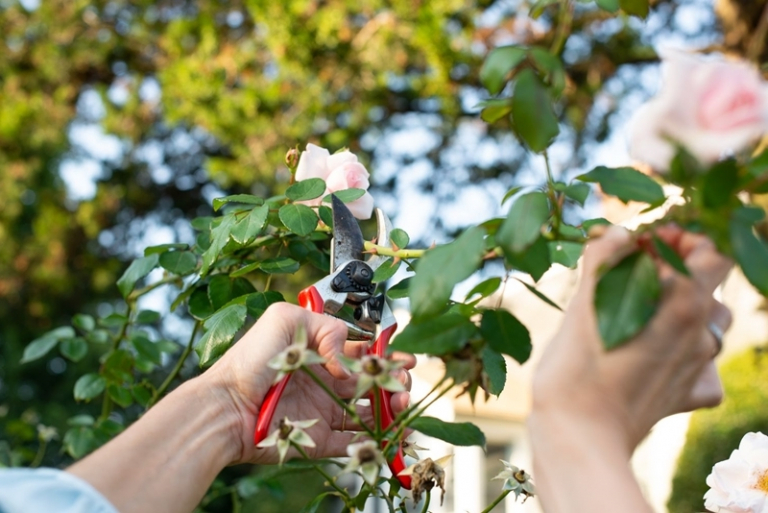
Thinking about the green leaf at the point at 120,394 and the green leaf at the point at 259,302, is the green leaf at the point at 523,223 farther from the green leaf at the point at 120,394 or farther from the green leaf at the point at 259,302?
the green leaf at the point at 120,394

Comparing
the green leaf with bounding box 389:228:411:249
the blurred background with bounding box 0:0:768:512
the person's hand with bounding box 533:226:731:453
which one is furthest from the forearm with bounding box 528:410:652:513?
the blurred background with bounding box 0:0:768:512

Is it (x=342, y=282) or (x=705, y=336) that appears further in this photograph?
(x=342, y=282)

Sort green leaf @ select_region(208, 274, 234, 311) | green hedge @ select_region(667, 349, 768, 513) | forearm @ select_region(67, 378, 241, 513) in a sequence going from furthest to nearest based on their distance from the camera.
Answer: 1. green hedge @ select_region(667, 349, 768, 513)
2. green leaf @ select_region(208, 274, 234, 311)
3. forearm @ select_region(67, 378, 241, 513)

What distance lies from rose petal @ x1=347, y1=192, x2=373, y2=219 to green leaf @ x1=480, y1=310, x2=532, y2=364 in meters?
0.52

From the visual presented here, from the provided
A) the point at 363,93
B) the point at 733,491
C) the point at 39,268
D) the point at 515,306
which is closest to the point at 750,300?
the point at 515,306

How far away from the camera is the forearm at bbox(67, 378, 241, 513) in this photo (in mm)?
926

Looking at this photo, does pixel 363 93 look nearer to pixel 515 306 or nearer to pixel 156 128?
pixel 515 306

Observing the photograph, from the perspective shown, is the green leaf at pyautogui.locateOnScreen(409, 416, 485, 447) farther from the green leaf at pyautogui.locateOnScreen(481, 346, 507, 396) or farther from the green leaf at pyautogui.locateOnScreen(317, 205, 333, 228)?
the green leaf at pyautogui.locateOnScreen(317, 205, 333, 228)

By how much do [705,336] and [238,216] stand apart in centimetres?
76

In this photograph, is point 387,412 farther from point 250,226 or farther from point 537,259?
point 537,259

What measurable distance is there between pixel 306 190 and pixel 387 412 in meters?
0.36

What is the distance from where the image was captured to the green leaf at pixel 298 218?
47.0 inches

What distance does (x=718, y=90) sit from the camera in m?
0.62

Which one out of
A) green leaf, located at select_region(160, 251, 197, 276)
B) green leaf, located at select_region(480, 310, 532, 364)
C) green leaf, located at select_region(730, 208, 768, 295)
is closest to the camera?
green leaf, located at select_region(730, 208, 768, 295)
